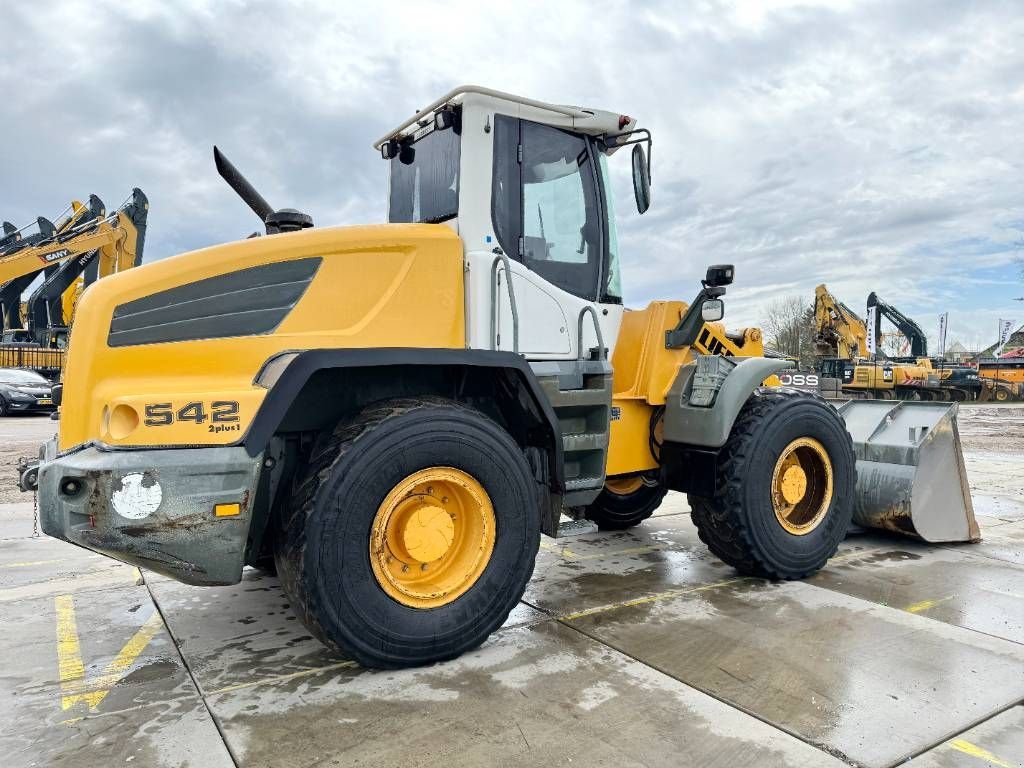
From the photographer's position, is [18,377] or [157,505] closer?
[157,505]

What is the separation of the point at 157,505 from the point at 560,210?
2.53 m

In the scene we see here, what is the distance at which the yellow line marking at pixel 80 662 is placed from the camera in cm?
299

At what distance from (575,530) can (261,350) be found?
5.96ft

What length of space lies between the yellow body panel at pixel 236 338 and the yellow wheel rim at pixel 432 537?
2.16 feet

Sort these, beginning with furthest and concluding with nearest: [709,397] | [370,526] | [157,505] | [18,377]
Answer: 1. [18,377]
2. [709,397]
3. [370,526]
4. [157,505]

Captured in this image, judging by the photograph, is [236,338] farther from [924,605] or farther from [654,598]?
[924,605]

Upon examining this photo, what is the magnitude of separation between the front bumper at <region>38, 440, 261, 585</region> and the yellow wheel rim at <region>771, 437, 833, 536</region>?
3.09 meters

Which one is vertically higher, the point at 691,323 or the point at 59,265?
the point at 59,265

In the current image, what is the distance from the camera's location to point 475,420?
3.33 m

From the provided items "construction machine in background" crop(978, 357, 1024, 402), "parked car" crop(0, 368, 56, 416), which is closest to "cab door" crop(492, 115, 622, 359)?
"parked car" crop(0, 368, 56, 416)

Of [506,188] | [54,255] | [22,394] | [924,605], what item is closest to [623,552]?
[924,605]

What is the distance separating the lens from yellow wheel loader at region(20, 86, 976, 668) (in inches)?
113

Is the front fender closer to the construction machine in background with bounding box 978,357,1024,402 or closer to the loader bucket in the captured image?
the loader bucket

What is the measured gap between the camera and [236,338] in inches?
123
